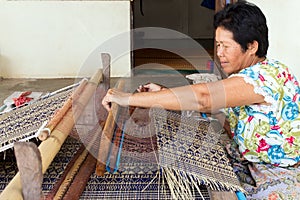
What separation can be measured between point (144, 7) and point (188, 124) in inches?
273

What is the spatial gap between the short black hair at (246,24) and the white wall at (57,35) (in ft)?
12.5

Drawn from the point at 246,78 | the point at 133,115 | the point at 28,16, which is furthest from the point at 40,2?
the point at 246,78

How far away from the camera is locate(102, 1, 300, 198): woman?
4.75 ft

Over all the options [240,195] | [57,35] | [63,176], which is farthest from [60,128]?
[57,35]

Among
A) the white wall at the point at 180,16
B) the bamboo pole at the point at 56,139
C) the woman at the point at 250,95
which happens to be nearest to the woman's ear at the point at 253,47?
the woman at the point at 250,95

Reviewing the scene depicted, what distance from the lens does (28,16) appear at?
5.18 m

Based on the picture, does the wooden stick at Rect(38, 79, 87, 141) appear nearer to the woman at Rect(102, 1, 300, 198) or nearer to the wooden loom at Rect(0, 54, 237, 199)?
the wooden loom at Rect(0, 54, 237, 199)

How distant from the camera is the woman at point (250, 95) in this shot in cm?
145

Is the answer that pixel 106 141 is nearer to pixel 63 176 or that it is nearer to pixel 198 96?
pixel 63 176

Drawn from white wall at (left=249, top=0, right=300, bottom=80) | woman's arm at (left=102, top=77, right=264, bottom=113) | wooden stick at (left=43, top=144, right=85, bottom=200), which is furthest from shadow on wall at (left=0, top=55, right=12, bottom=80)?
woman's arm at (left=102, top=77, right=264, bottom=113)

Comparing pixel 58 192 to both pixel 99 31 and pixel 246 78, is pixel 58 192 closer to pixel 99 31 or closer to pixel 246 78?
pixel 246 78

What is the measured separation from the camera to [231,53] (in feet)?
5.33

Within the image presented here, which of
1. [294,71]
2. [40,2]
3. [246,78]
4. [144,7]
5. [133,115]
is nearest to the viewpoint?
[246,78]

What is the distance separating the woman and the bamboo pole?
0.14 meters
